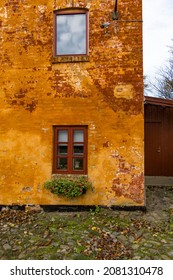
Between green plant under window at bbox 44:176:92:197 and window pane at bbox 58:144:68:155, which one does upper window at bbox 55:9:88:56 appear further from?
green plant under window at bbox 44:176:92:197

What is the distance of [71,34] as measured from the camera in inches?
294

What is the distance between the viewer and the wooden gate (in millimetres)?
10836

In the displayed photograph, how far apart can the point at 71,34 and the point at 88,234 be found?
226 inches

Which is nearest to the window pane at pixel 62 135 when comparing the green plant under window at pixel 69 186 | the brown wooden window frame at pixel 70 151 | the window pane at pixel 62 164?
the brown wooden window frame at pixel 70 151

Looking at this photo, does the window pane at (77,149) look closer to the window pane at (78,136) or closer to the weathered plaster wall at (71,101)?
the window pane at (78,136)

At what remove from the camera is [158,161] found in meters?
10.9

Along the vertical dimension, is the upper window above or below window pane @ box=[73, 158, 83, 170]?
above

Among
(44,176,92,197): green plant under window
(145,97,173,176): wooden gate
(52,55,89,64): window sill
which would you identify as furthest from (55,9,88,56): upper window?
(145,97,173,176): wooden gate

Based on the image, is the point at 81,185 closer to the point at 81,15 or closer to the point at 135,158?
the point at 135,158

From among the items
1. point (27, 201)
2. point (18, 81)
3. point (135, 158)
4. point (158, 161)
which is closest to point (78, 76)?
point (18, 81)

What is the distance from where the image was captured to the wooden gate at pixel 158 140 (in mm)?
10836

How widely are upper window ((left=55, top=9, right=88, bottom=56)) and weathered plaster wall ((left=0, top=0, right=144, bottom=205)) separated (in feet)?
0.75

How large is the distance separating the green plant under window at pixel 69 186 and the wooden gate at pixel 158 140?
4.90 m

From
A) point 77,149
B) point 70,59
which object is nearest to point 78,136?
point 77,149
